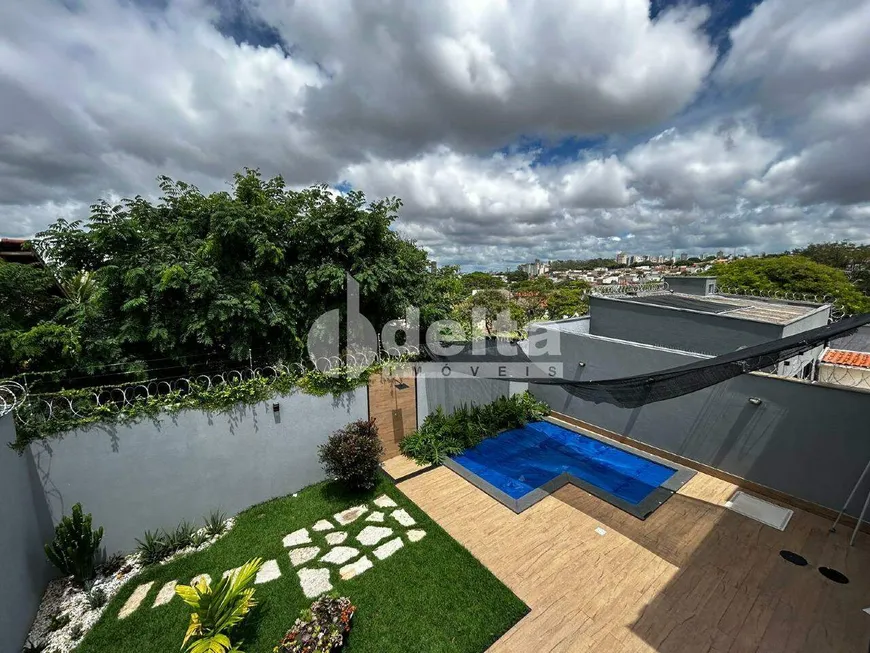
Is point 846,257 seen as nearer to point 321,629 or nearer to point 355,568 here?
point 355,568

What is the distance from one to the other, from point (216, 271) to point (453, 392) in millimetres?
5670

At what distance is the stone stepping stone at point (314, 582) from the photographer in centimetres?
417

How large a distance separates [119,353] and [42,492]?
7.41 ft

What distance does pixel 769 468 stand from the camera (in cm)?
596

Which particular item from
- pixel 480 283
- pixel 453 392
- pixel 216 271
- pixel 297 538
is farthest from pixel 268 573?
pixel 480 283

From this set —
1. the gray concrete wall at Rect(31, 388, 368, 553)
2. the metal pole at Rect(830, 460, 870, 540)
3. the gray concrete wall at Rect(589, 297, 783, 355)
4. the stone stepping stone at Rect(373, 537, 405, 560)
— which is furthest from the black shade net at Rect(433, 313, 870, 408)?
the gray concrete wall at Rect(31, 388, 368, 553)

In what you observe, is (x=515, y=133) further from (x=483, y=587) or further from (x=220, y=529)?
(x=220, y=529)

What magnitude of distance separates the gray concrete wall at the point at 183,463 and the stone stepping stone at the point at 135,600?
2.97ft

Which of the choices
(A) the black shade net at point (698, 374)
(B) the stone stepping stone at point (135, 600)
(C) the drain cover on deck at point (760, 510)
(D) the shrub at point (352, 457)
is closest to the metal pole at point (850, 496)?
(C) the drain cover on deck at point (760, 510)

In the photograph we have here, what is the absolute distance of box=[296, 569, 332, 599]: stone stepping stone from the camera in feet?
13.7

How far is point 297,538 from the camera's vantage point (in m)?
5.16

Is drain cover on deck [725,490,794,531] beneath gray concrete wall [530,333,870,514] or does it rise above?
beneath

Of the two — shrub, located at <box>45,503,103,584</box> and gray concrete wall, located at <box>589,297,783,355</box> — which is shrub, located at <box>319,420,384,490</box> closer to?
shrub, located at <box>45,503,103,584</box>

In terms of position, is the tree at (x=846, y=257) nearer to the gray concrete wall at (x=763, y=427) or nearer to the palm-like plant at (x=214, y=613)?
the gray concrete wall at (x=763, y=427)
